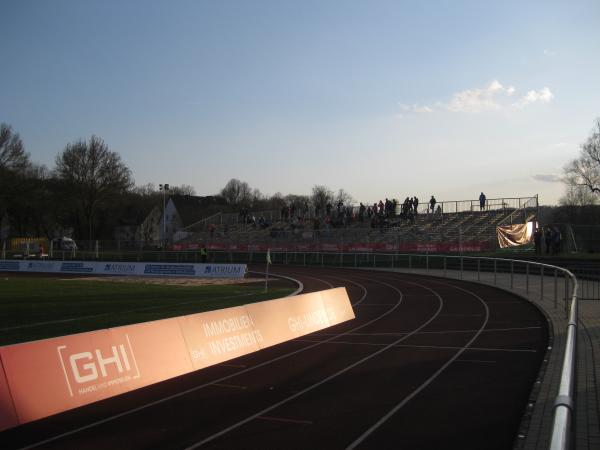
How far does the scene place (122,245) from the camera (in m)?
61.5

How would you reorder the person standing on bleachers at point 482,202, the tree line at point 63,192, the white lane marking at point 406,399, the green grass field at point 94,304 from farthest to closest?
1. the tree line at point 63,192
2. the person standing on bleachers at point 482,202
3. the green grass field at point 94,304
4. the white lane marking at point 406,399

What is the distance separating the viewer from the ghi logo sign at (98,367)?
323 inches

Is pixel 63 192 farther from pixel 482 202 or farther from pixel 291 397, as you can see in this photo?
pixel 291 397

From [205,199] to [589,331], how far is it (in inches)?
4146

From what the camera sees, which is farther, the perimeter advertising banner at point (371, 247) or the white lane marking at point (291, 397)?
the perimeter advertising banner at point (371, 247)

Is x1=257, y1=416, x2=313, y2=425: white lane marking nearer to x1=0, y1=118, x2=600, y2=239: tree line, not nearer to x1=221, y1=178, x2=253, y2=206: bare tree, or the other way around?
x1=0, y1=118, x2=600, y2=239: tree line

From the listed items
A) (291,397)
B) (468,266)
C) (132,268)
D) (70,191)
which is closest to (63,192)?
(70,191)

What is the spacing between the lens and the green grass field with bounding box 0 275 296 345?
Answer: 49.6ft

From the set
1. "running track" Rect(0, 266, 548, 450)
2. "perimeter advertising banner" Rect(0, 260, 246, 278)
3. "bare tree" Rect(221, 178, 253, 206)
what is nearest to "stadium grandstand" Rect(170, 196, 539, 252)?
"perimeter advertising banner" Rect(0, 260, 246, 278)

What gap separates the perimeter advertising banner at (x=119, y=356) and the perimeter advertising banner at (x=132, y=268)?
23.1m

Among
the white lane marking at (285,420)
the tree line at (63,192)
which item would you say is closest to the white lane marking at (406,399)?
the white lane marking at (285,420)

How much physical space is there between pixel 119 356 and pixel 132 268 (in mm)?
33977

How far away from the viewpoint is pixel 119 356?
29.8ft

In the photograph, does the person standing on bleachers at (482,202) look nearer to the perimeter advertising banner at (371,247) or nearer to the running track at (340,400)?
the perimeter advertising banner at (371,247)
